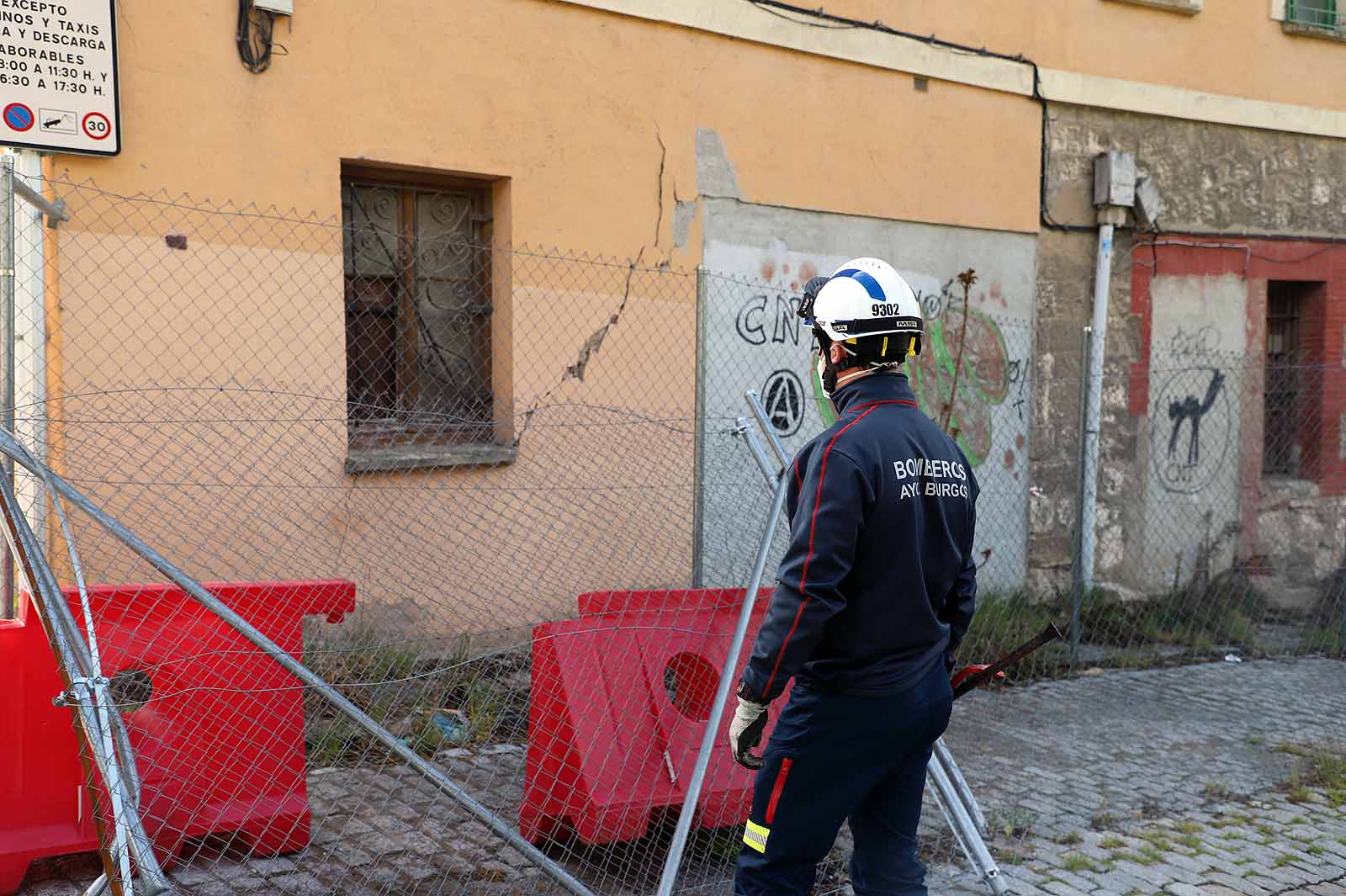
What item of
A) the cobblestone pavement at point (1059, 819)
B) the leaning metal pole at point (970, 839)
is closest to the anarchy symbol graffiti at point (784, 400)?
the cobblestone pavement at point (1059, 819)

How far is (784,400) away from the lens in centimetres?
821

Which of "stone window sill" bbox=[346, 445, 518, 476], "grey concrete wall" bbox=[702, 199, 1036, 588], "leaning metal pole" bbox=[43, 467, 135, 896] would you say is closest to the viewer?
"leaning metal pole" bbox=[43, 467, 135, 896]

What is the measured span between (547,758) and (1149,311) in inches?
302

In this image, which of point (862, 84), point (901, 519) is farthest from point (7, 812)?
point (862, 84)

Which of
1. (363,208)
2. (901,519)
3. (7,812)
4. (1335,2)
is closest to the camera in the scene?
(901,519)

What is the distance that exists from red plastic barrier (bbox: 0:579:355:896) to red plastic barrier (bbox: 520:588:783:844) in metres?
A: 0.85

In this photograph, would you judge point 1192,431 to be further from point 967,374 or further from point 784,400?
point 784,400

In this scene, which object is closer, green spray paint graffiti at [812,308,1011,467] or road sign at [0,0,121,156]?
road sign at [0,0,121,156]

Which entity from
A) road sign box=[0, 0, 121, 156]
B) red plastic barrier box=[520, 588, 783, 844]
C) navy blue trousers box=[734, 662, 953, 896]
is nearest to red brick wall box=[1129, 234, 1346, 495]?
red plastic barrier box=[520, 588, 783, 844]

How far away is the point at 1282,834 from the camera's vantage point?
509cm

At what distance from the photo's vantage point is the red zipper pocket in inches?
121

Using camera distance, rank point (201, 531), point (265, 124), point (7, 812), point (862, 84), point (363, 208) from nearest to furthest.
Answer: point (7, 812), point (201, 531), point (265, 124), point (363, 208), point (862, 84)

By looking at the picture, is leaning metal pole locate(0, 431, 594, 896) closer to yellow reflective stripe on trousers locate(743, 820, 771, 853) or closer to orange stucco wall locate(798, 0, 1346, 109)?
yellow reflective stripe on trousers locate(743, 820, 771, 853)

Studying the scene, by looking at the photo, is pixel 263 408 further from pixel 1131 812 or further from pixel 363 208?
pixel 1131 812
